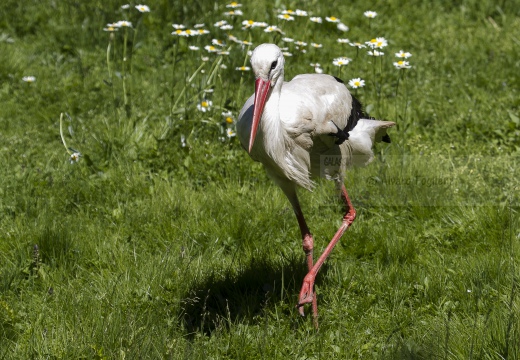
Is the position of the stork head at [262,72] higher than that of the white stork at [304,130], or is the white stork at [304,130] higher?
the stork head at [262,72]

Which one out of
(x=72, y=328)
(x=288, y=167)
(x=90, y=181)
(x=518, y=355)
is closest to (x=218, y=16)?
(x=90, y=181)

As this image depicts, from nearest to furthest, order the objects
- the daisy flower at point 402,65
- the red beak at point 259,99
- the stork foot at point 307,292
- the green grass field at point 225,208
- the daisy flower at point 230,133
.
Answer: the red beak at point 259,99
the green grass field at point 225,208
the stork foot at point 307,292
the daisy flower at point 402,65
the daisy flower at point 230,133

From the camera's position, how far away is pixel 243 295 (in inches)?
160

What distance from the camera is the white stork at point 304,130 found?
11.6ft

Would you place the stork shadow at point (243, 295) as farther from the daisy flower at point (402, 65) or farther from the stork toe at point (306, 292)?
the daisy flower at point (402, 65)

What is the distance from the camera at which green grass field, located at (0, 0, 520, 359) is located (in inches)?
142

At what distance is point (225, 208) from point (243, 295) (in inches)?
36.8

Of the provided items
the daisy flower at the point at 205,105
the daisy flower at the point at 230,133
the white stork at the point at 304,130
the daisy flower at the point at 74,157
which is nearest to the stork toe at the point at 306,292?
the white stork at the point at 304,130

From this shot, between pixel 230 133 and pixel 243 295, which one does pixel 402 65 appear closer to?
pixel 230 133

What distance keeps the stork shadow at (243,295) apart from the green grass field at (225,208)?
0.01 meters

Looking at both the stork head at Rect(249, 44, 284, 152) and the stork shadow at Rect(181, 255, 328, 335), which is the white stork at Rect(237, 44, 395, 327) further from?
the stork shadow at Rect(181, 255, 328, 335)

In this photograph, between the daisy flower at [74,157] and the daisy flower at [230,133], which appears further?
the daisy flower at [230,133]

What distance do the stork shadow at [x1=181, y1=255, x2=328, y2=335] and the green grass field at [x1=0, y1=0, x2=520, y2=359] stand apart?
0.5 inches

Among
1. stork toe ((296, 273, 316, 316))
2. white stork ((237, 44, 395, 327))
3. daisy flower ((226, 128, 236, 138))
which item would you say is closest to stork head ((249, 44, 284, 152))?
white stork ((237, 44, 395, 327))
